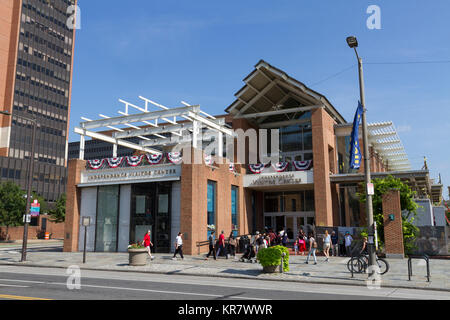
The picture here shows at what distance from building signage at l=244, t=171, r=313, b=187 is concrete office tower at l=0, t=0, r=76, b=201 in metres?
63.6

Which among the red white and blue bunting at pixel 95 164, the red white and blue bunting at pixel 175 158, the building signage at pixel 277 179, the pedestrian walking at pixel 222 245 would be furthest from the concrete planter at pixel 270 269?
the red white and blue bunting at pixel 95 164

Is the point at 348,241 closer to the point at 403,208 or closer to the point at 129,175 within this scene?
the point at 403,208

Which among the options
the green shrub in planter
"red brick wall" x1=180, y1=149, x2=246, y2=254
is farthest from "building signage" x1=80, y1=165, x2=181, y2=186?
the green shrub in planter

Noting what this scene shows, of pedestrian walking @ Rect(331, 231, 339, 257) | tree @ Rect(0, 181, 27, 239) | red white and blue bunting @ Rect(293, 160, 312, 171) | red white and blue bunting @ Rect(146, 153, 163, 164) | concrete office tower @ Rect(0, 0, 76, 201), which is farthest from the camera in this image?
concrete office tower @ Rect(0, 0, 76, 201)

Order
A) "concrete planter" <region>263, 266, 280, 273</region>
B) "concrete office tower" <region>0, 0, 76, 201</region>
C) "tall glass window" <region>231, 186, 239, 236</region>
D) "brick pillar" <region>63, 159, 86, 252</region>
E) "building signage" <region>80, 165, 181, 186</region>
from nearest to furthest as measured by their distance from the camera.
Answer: "concrete planter" <region>263, 266, 280, 273</region>
"building signage" <region>80, 165, 181, 186</region>
"brick pillar" <region>63, 159, 86, 252</region>
"tall glass window" <region>231, 186, 239, 236</region>
"concrete office tower" <region>0, 0, 76, 201</region>

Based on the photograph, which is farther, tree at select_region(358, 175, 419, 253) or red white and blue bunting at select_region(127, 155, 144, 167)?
red white and blue bunting at select_region(127, 155, 144, 167)

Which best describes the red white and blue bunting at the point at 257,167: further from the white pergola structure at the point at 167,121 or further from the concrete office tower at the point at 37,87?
the concrete office tower at the point at 37,87

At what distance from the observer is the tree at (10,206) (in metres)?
50.8

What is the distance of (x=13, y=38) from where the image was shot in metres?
88.0

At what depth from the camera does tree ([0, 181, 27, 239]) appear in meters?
50.8

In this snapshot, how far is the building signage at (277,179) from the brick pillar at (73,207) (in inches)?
508

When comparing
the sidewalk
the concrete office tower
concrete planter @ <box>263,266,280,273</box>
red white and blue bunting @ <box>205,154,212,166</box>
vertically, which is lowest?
the sidewalk

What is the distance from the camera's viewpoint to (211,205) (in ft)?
85.1

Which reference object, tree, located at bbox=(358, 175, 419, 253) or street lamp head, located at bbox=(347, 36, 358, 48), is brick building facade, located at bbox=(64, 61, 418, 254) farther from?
street lamp head, located at bbox=(347, 36, 358, 48)
